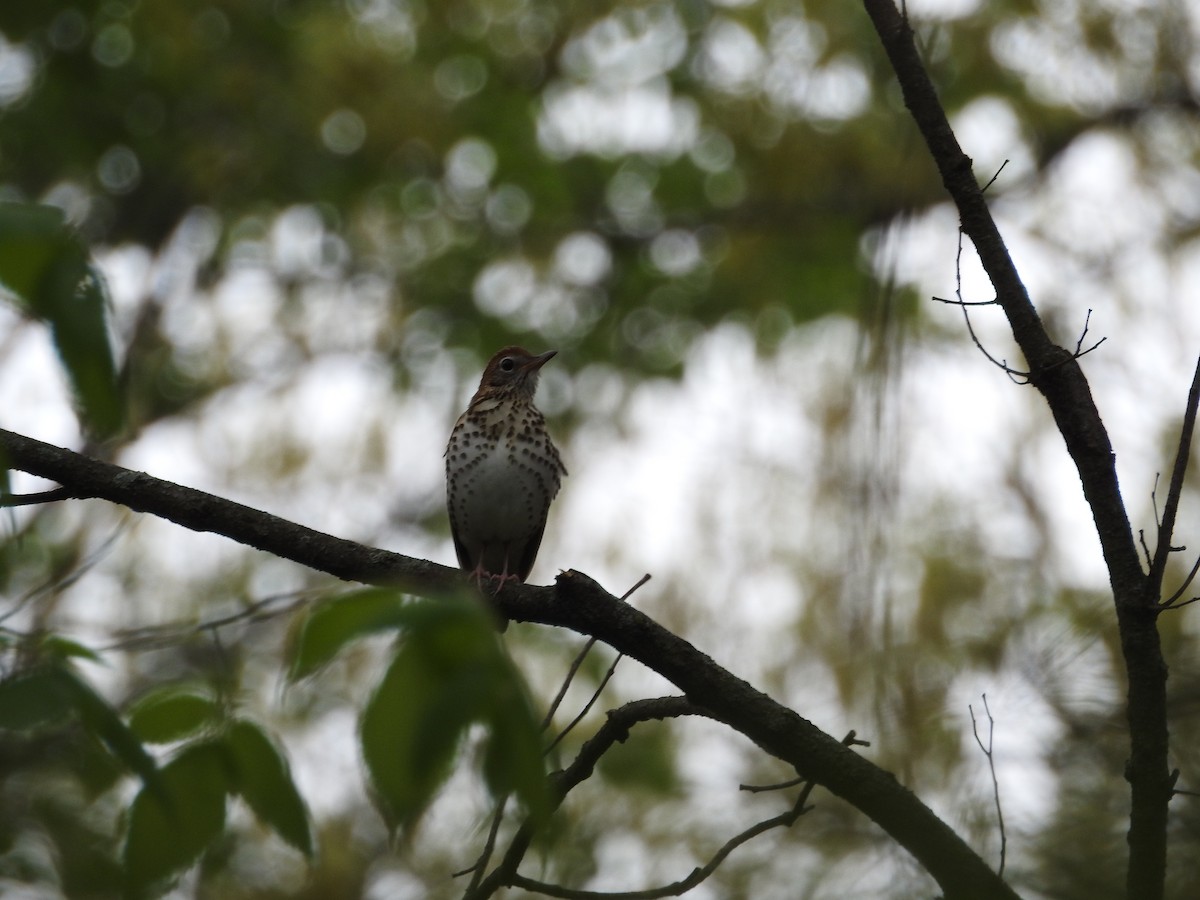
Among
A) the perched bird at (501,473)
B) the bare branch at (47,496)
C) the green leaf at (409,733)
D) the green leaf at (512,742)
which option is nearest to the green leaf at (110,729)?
the green leaf at (409,733)

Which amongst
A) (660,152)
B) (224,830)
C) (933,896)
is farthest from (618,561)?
(224,830)

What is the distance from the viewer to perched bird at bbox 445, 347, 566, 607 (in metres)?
7.08

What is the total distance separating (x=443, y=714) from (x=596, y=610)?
5.78ft

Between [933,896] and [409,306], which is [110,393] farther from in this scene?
[409,306]

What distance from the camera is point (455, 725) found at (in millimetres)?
1531

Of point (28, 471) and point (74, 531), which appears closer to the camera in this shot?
point (28, 471)

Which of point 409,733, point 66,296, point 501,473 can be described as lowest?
point 409,733

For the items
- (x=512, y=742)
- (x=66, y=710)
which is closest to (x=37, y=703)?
(x=66, y=710)

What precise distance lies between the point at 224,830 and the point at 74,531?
9214 mm

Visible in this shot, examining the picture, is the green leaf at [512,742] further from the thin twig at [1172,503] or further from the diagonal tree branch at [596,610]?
the thin twig at [1172,503]

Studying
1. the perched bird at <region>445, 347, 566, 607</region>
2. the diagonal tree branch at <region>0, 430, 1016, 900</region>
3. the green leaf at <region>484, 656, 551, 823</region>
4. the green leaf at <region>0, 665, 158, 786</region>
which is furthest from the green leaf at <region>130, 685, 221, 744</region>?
the perched bird at <region>445, 347, 566, 607</region>

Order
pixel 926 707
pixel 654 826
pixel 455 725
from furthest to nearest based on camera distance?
pixel 654 826 → pixel 926 707 → pixel 455 725

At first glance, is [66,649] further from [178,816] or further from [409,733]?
[409,733]

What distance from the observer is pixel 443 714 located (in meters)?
1.53
